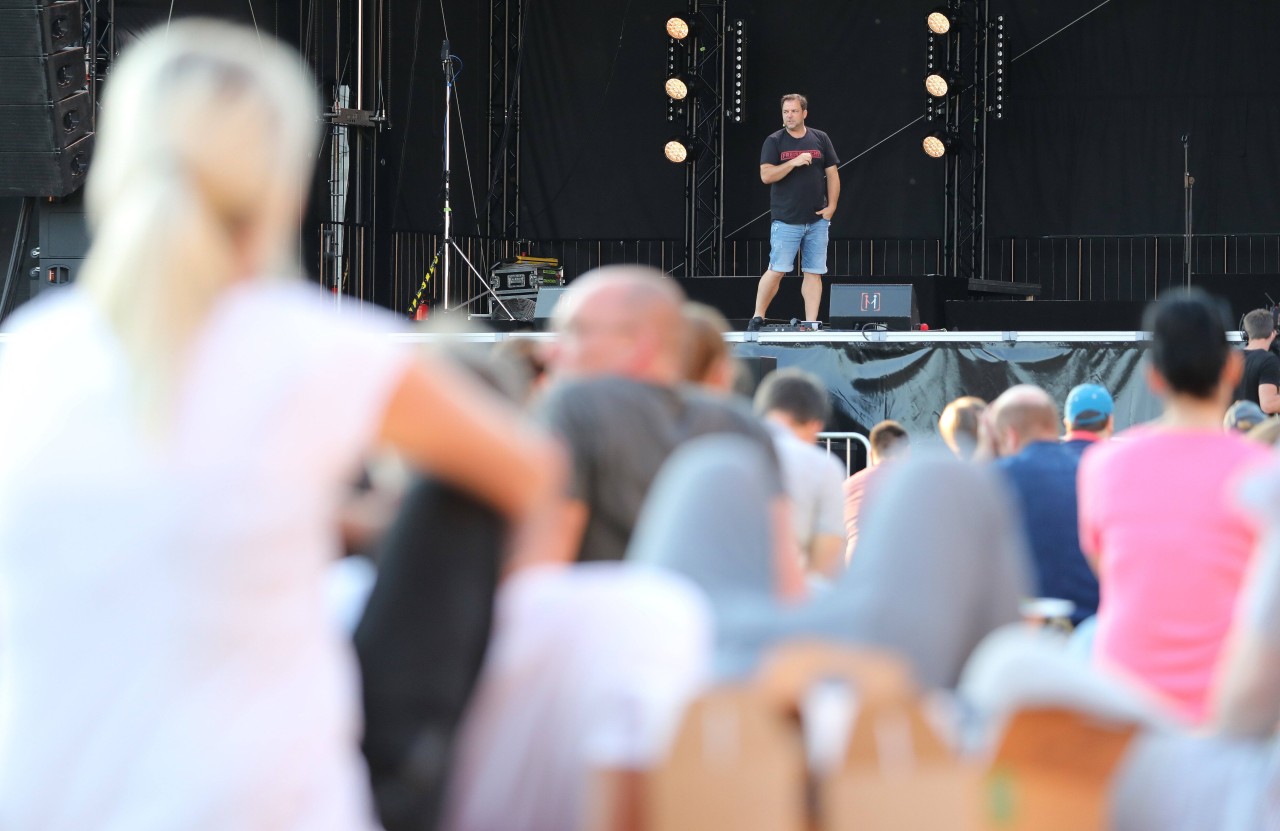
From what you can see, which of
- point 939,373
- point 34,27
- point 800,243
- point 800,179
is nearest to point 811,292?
point 800,243

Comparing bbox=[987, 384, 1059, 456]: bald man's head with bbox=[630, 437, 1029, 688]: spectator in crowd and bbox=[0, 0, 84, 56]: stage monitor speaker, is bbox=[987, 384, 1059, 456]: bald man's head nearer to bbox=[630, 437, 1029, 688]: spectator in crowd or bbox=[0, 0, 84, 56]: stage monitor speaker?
bbox=[630, 437, 1029, 688]: spectator in crowd

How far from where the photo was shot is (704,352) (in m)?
3.77

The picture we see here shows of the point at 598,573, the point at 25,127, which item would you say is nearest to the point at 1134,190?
the point at 25,127

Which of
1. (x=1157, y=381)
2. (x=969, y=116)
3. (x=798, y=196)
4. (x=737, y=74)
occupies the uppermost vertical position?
(x=737, y=74)

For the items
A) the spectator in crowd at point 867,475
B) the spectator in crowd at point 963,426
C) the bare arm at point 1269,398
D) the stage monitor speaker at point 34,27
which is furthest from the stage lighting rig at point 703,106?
the spectator in crowd at point 963,426

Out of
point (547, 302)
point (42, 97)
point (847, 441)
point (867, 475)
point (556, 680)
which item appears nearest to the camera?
point (556, 680)

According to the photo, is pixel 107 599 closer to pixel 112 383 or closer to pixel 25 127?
pixel 112 383

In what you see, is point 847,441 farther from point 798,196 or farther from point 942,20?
point 942,20

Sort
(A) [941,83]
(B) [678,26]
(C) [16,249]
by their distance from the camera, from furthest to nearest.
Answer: (B) [678,26] < (A) [941,83] < (C) [16,249]

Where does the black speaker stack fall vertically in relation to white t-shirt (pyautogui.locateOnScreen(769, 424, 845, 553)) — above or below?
above

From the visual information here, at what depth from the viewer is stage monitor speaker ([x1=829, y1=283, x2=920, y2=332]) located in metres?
9.55

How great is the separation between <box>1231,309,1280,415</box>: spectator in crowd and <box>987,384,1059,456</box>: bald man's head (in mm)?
3687

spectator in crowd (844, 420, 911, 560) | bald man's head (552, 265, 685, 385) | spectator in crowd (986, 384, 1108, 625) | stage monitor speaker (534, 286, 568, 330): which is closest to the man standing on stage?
stage monitor speaker (534, 286, 568, 330)

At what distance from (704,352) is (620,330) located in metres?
0.88
